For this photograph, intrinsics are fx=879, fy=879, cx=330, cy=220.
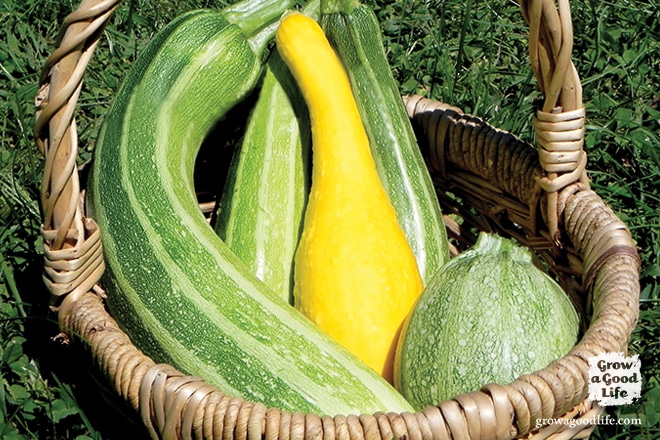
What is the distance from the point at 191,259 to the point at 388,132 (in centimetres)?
65

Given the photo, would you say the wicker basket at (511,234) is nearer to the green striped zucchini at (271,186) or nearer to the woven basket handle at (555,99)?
the woven basket handle at (555,99)

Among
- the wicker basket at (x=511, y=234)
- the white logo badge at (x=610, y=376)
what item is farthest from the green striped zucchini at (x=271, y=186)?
the white logo badge at (x=610, y=376)

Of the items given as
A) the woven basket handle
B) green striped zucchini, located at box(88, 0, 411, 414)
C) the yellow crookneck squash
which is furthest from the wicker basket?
the yellow crookneck squash

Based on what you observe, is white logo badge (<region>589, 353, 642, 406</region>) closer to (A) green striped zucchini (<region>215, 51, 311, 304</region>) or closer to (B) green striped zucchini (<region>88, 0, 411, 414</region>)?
(B) green striped zucchini (<region>88, 0, 411, 414</region>)

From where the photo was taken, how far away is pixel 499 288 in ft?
5.63

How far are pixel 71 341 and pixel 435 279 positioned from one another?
2.55 feet

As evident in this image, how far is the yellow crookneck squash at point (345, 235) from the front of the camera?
1891 millimetres

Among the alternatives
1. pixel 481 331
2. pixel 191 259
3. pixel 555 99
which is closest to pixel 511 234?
pixel 555 99

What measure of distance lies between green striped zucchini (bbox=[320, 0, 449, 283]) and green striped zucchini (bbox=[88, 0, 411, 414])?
27cm

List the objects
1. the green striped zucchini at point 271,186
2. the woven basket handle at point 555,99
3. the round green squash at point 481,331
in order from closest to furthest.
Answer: the round green squash at point 481,331
the woven basket handle at point 555,99
the green striped zucchini at point 271,186

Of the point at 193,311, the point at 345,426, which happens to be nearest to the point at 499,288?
the point at 345,426

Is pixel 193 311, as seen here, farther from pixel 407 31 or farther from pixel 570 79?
pixel 407 31

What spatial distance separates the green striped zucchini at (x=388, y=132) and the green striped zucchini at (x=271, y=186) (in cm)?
17

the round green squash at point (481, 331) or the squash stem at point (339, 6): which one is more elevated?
the squash stem at point (339, 6)
